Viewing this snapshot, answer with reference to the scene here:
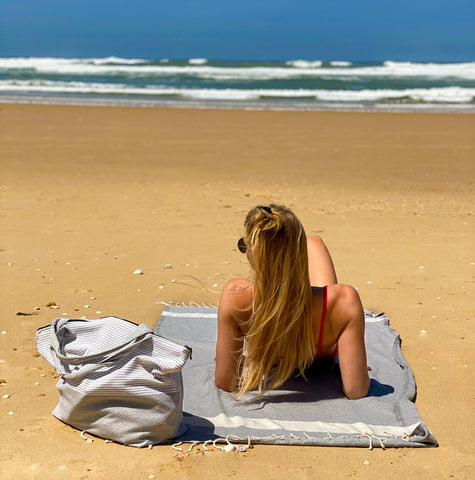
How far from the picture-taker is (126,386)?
2.88 meters

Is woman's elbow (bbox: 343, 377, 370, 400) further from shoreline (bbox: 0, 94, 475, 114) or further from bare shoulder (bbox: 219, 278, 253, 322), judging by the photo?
shoreline (bbox: 0, 94, 475, 114)

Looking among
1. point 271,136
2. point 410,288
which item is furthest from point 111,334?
point 271,136

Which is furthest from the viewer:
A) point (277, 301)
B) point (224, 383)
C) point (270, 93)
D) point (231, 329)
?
point (270, 93)

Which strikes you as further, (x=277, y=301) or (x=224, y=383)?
(x=224, y=383)

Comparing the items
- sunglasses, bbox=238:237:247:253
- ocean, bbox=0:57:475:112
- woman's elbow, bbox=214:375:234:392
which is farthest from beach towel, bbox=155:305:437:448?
ocean, bbox=0:57:475:112

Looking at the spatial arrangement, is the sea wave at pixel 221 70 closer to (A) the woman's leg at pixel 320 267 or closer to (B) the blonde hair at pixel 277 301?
(A) the woman's leg at pixel 320 267

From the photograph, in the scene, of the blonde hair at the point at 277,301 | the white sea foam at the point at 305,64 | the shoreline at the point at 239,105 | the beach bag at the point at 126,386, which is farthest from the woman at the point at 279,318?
the white sea foam at the point at 305,64

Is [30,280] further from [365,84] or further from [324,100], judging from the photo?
[365,84]

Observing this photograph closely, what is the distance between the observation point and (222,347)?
134 inches

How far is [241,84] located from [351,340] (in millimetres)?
27619

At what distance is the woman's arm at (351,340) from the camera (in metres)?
3.32

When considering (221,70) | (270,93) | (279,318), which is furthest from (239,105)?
(279,318)

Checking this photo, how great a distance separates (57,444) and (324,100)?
22096 millimetres

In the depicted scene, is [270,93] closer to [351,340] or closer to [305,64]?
[305,64]
